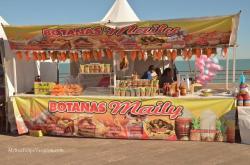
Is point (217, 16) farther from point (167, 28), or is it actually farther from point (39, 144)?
point (39, 144)

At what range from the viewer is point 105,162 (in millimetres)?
5852

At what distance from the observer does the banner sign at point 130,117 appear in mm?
7125

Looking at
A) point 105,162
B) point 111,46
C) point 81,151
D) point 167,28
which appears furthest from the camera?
point 111,46

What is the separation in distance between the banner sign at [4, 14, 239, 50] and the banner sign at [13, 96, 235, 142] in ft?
4.10

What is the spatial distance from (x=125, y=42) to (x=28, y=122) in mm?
3121

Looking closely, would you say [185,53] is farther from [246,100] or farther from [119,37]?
[246,100]

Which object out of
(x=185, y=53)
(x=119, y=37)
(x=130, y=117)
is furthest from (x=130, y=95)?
(x=185, y=53)

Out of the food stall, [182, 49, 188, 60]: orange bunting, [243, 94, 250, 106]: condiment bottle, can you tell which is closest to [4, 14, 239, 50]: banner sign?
the food stall

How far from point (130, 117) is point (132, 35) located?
186 centimetres

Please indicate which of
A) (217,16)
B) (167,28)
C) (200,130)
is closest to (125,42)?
(167,28)

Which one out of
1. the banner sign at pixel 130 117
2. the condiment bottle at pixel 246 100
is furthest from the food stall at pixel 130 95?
the condiment bottle at pixel 246 100

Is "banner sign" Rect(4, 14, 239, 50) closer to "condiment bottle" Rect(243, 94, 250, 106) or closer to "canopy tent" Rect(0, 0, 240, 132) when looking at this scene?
"canopy tent" Rect(0, 0, 240, 132)

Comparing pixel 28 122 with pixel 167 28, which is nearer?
pixel 167 28

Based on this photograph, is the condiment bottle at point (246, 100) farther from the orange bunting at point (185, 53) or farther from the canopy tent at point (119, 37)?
the orange bunting at point (185, 53)
